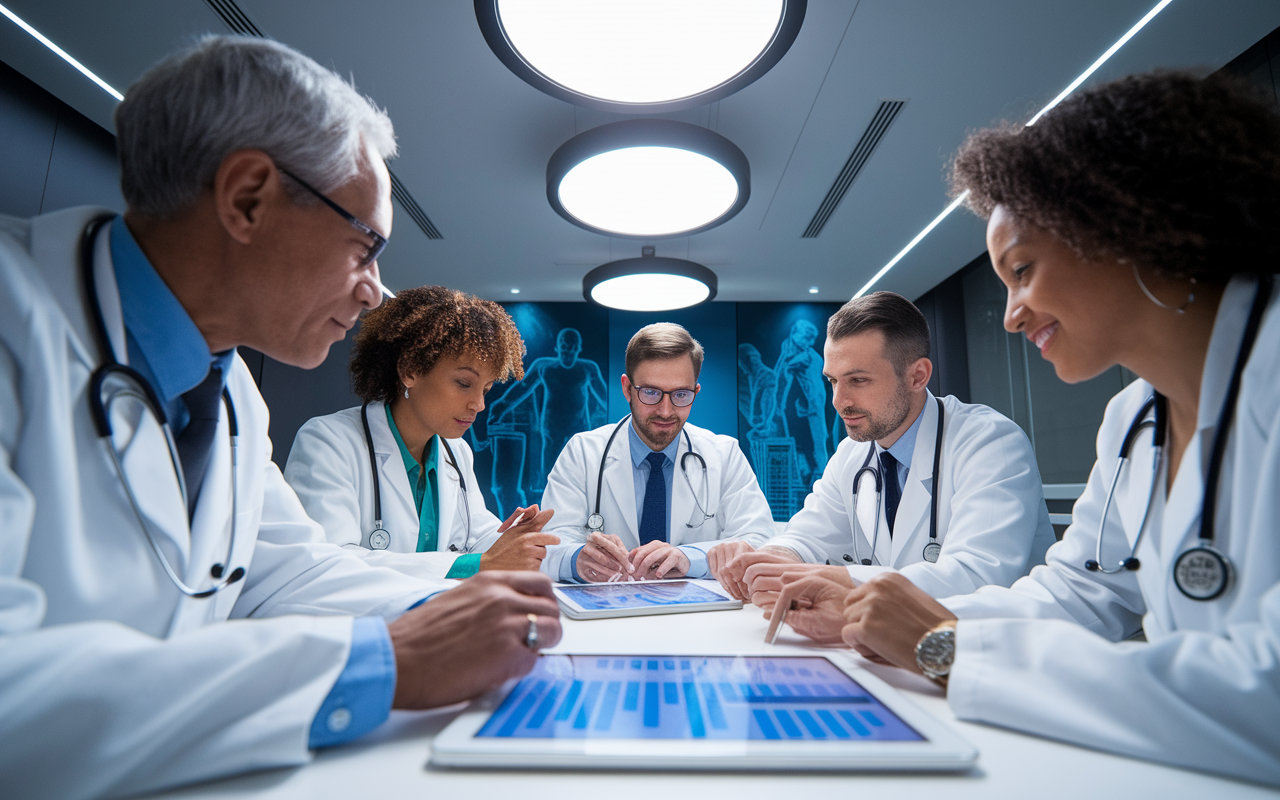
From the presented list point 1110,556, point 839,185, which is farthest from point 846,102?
point 1110,556

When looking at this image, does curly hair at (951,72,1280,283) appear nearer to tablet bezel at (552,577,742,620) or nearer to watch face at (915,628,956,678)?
watch face at (915,628,956,678)

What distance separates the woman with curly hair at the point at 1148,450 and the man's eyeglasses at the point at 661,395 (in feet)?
A: 5.31

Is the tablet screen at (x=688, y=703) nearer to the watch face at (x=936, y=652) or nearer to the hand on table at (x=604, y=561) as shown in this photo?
the watch face at (x=936, y=652)

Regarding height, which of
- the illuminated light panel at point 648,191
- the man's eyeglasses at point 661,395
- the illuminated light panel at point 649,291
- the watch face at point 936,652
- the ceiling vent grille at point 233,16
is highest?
the ceiling vent grille at point 233,16

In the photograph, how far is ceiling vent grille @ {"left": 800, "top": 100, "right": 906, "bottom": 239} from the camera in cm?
320

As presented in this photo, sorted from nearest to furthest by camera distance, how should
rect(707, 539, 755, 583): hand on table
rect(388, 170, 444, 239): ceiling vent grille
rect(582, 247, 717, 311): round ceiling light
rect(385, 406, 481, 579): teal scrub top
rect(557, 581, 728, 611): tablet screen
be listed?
rect(557, 581, 728, 611): tablet screen → rect(707, 539, 755, 583): hand on table → rect(385, 406, 481, 579): teal scrub top → rect(388, 170, 444, 239): ceiling vent grille → rect(582, 247, 717, 311): round ceiling light

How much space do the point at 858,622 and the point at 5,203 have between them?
3990 millimetres

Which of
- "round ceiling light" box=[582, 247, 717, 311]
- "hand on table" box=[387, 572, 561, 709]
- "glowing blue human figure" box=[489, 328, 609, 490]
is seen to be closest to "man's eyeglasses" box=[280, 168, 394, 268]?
"hand on table" box=[387, 572, 561, 709]

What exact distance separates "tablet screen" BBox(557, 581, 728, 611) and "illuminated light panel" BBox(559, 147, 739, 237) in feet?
6.92

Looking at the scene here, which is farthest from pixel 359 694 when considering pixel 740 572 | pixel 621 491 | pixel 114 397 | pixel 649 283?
pixel 649 283

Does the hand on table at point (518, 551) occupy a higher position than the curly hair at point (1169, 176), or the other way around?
the curly hair at point (1169, 176)

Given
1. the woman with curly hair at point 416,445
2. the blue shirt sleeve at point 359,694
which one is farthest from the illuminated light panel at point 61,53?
the blue shirt sleeve at point 359,694

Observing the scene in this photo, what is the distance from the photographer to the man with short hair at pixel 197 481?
521 mm

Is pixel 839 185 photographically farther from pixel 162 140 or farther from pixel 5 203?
pixel 5 203
